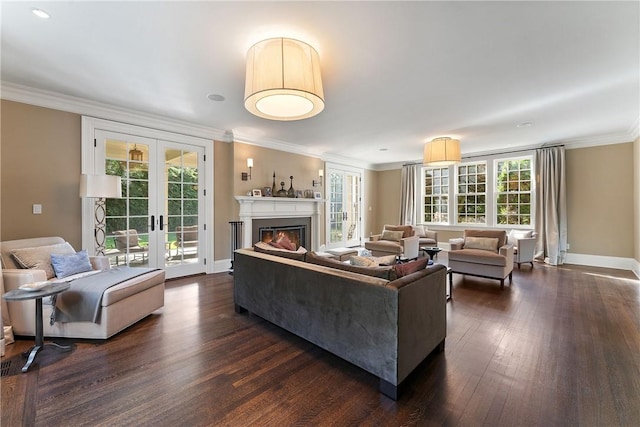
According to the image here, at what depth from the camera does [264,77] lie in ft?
6.97

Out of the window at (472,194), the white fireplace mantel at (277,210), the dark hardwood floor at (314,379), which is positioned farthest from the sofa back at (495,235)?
the white fireplace mantel at (277,210)

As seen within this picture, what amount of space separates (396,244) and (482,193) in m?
3.08

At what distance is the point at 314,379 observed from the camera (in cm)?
197

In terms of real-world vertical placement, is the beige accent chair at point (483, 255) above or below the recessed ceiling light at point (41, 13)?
below

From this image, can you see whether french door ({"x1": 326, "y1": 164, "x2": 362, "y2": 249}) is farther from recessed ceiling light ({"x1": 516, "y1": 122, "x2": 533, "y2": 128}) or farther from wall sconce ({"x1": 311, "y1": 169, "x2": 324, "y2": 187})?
recessed ceiling light ({"x1": 516, "y1": 122, "x2": 533, "y2": 128})

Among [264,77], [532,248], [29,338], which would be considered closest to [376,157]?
[532,248]

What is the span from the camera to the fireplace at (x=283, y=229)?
5550mm

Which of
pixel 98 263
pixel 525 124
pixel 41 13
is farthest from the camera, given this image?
pixel 525 124

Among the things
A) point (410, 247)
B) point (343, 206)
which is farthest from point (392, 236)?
point (343, 206)

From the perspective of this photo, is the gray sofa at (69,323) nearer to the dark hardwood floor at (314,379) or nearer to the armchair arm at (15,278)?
the armchair arm at (15,278)

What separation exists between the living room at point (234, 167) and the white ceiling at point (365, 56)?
0.47 ft

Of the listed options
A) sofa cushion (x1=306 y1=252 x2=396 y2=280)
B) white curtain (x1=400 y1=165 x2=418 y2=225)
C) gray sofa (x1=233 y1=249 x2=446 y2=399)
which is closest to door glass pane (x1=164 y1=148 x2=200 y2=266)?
gray sofa (x1=233 y1=249 x2=446 y2=399)

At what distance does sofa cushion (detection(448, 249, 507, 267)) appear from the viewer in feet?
13.8

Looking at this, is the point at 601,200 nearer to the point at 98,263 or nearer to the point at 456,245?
the point at 456,245
